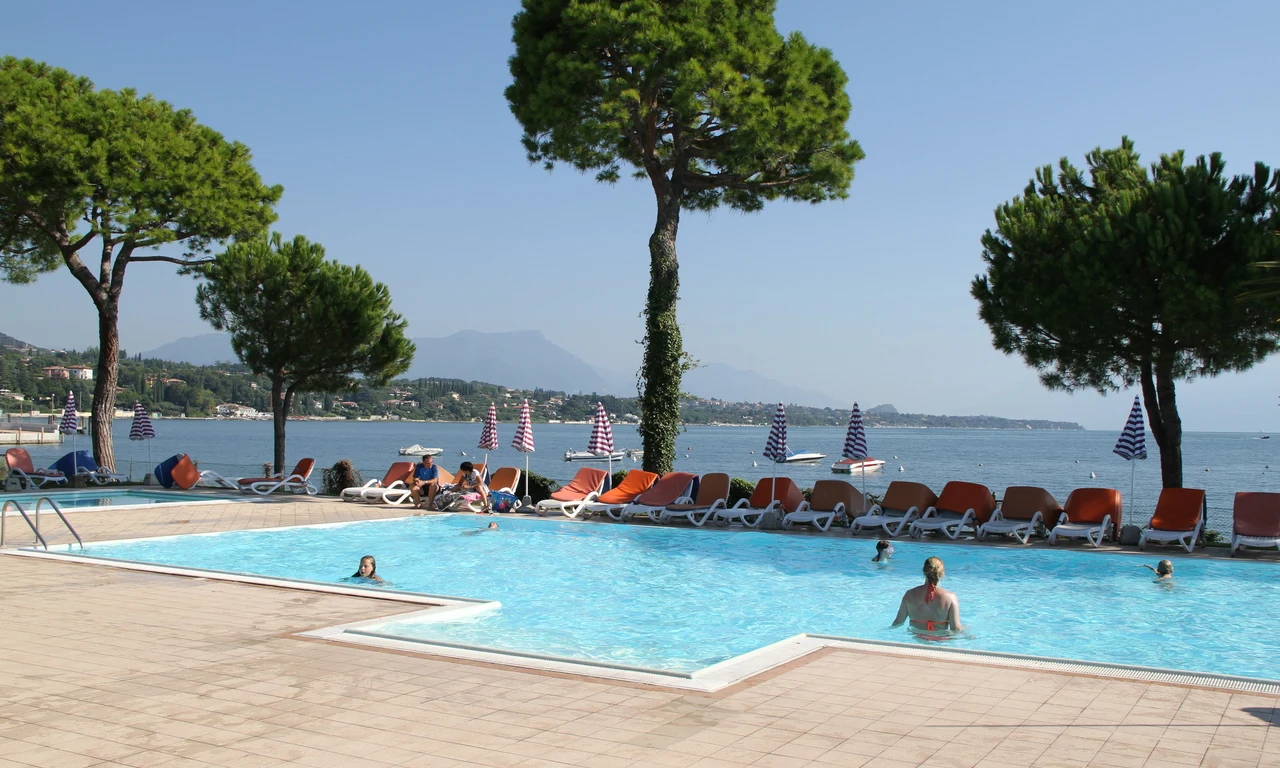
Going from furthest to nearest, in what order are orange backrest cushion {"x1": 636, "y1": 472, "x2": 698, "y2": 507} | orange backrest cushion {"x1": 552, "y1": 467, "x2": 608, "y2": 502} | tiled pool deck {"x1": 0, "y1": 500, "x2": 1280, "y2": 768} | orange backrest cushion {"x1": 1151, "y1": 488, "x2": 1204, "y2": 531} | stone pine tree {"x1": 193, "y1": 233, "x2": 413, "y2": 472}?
stone pine tree {"x1": 193, "y1": 233, "x2": 413, "y2": 472}
orange backrest cushion {"x1": 552, "y1": 467, "x2": 608, "y2": 502}
orange backrest cushion {"x1": 636, "y1": 472, "x2": 698, "y2": 507}
orange backrest cushion {"x1": 1151, "y1": 488, "x2": 1204, "y2": 531}
tiled pool deck {"x1": 0, "y1": 500, "x2": 1280, "y2": 768}

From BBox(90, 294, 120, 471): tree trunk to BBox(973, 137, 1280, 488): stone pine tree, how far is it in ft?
61.2

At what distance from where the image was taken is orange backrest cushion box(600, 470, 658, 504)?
17.3m

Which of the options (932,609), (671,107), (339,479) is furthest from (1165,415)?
(339,479)

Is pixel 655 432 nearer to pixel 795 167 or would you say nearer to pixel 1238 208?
pixel 795 167

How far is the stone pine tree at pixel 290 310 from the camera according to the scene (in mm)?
23844

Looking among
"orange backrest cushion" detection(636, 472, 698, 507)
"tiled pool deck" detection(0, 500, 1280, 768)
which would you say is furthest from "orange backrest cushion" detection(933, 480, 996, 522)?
"tiled pool deck" detection(0, 500, 1280, 768)

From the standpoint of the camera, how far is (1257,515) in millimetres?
12508

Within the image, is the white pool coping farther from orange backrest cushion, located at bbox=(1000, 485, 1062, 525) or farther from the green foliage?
the green foliage

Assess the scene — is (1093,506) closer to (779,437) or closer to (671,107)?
(779,437)

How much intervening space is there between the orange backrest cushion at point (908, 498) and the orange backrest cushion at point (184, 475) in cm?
1494

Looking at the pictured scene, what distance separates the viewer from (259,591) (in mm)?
8750

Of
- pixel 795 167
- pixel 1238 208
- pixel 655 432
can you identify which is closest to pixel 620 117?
pixel 795 167

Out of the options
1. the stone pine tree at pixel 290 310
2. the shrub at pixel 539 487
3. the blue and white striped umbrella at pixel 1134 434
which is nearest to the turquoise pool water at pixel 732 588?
the blue and white striped umbrella at pixel 1134 434

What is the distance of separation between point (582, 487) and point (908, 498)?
5970 mm
